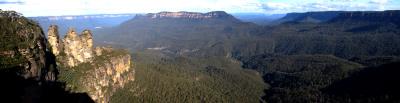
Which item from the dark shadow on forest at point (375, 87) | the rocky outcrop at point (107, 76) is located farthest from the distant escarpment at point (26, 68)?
the dark shadow on forest at point (375, 87)

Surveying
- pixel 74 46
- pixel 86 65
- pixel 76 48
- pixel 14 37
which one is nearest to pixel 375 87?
pixel 86 65

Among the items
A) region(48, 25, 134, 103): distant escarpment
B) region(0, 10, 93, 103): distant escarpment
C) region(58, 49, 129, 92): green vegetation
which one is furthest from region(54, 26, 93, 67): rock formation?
region(0, 10, 93, 103): distant escarpment

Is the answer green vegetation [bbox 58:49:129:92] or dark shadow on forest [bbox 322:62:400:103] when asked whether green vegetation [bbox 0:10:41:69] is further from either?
dark shadow on forest [bbox 322:62:400:103]

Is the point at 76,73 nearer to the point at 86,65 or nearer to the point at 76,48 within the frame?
the point at 86,65

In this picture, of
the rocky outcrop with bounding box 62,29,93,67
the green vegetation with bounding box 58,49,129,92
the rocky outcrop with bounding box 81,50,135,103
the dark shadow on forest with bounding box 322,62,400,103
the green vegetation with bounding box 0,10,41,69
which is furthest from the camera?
the dark shadow on forest with bounding box 322,62,400,103

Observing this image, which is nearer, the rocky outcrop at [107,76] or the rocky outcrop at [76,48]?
the rocky outcrop at [107,76]

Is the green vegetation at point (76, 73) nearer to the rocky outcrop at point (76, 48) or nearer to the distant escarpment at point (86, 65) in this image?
the distant escarpment at point (86, 65)
